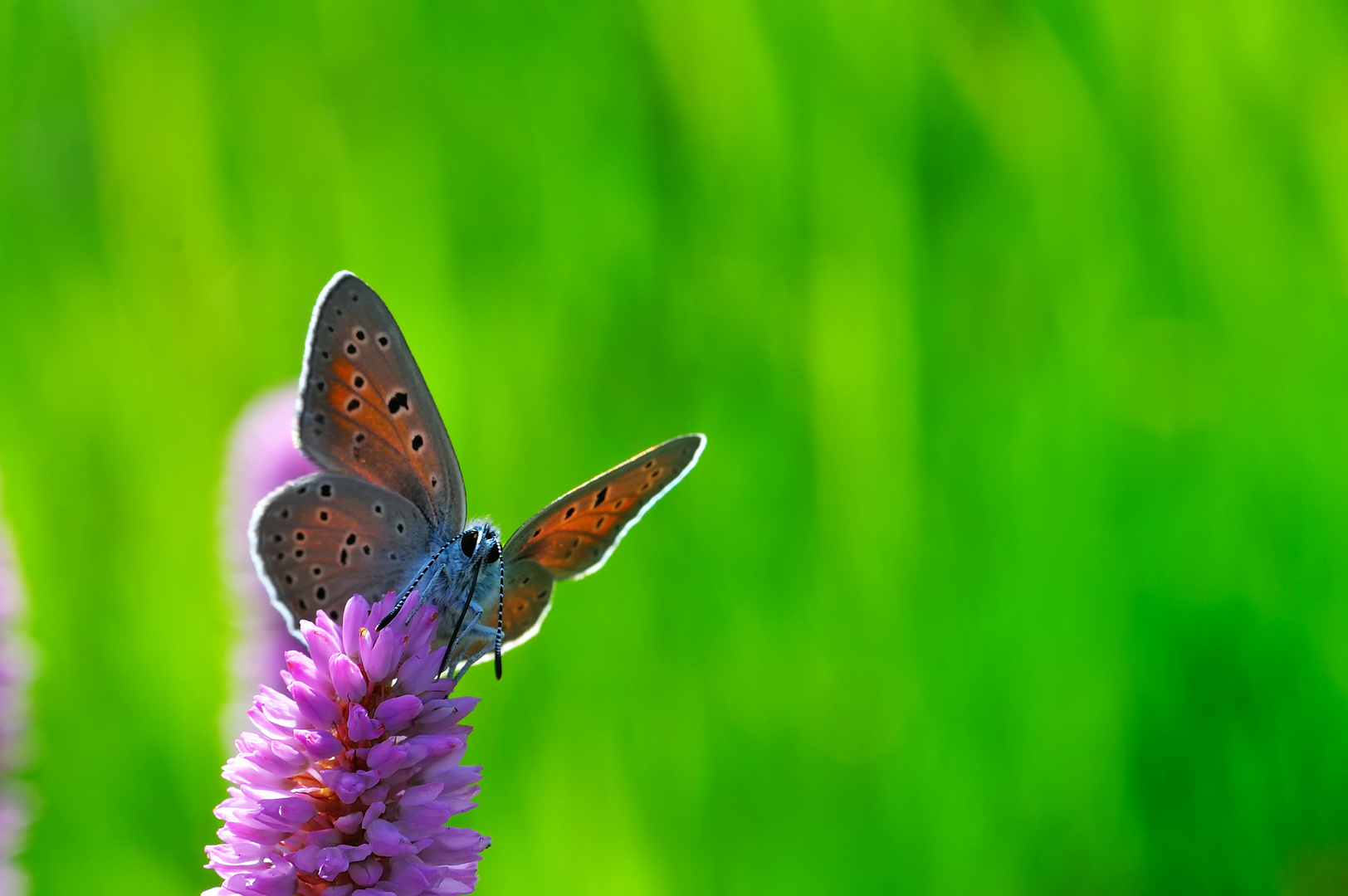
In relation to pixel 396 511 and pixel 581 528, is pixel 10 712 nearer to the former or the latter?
pixel 396 511

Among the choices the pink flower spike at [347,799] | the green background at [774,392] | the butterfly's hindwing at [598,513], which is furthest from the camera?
the green background at [774,392]

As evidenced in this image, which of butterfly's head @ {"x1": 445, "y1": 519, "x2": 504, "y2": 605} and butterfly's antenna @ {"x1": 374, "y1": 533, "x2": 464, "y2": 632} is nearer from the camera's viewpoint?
Result: butterfly's antenna @ {"x1": 374, "y1": 533, "x2": 464, "y2": 632}

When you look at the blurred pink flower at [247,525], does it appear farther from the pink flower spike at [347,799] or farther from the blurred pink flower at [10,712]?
the pink flower spike at [347,799]

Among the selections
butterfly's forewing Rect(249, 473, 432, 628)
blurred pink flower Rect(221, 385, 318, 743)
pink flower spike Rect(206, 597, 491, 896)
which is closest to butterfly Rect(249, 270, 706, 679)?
butterfly's forewing Rect(249, 473, 432, 628)

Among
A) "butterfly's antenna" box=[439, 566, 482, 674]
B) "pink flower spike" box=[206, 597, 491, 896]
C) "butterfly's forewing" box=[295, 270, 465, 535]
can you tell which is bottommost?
"pink flower spike" box=[206, 597, 491, 896]

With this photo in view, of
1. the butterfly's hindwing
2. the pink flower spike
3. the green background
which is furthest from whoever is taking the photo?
the green background

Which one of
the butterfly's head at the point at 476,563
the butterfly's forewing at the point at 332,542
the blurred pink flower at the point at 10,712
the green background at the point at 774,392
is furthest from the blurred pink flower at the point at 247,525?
the butterfly's head at the point at 476,563

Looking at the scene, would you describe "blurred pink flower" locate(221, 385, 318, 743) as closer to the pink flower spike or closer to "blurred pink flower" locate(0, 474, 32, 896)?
"blurred pink flower" locate(0, 474, 32, 896)

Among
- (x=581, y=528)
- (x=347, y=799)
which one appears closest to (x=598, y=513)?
(x=581, y=528)
